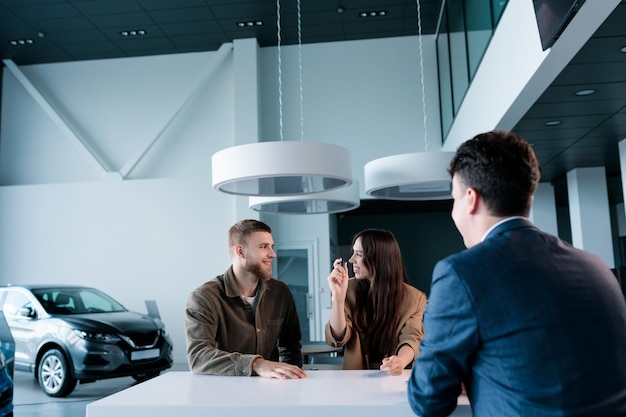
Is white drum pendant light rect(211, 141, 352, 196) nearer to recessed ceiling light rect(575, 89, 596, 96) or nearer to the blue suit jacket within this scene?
the blue suit jacket

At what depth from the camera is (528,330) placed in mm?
1104

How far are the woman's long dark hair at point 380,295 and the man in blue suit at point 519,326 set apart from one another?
5.41 ft

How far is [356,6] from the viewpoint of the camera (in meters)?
8.45

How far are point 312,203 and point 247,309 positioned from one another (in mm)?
2513

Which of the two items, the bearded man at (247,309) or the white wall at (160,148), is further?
the white wall at (160,148)

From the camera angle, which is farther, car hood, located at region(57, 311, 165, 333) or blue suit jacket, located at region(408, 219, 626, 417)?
car hood, located at region(57, 311, 165, 333)

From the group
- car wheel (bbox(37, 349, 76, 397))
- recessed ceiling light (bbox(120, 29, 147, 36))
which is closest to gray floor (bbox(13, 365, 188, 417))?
car wheel (bbox(37, 349, 76, 397))

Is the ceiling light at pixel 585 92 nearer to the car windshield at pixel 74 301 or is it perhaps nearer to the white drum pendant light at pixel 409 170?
the white drum pendant light at pixel 409 170

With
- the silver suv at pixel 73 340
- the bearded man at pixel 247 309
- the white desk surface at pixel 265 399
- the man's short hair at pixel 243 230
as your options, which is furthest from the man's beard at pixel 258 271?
the silver suv at pixel 73 340

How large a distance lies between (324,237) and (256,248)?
21.3 ft

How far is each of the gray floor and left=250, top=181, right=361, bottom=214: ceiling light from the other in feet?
7.17

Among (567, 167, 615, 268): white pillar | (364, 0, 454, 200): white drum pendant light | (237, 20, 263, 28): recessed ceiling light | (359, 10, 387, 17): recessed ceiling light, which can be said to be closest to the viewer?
(364, 0, 454, 200): white drum pendant light

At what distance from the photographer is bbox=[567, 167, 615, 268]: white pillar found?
A: 7.00m

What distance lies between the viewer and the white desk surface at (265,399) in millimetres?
1568
